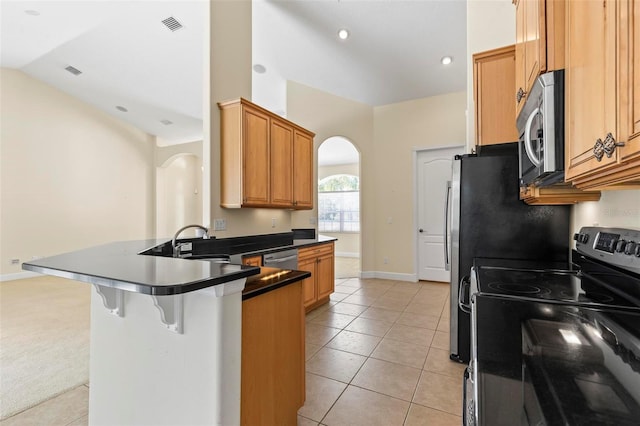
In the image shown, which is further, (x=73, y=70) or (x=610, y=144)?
(x=73, y=70)

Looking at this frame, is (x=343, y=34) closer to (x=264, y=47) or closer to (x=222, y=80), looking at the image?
(x=264, y=47)

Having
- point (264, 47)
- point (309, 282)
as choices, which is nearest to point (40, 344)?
point (309, 282)

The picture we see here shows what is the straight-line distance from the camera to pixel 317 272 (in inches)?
154

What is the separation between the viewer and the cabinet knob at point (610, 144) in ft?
2.21

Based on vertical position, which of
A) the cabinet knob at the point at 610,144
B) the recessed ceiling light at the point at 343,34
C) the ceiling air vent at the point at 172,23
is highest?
the ceiling air vent at the point at 172,23

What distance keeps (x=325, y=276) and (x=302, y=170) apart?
1.51m

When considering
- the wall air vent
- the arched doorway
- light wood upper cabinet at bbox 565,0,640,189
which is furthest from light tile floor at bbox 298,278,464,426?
the wall air vent

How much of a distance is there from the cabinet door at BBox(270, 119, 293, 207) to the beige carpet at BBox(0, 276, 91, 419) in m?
2.33

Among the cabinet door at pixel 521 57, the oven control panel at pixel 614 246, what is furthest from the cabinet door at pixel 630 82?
the cabinet door at pixel 521 57

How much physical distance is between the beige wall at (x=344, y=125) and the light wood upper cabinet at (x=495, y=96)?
10.4 feet

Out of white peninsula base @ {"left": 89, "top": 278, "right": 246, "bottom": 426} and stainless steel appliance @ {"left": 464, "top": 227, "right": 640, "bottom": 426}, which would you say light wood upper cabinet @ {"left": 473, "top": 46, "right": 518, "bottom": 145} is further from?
white peninsula base @ {"left": 89, "top": 278, "right": 246, "bottom": 426}

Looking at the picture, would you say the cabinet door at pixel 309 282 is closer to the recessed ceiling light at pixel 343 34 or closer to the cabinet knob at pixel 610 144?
the recessed ceiling light at pixel 343 34

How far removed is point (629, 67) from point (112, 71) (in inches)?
274

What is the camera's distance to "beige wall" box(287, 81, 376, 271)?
16.7 feet
